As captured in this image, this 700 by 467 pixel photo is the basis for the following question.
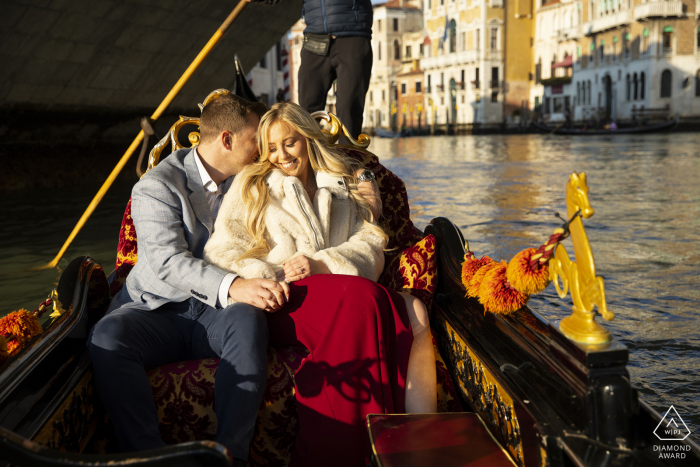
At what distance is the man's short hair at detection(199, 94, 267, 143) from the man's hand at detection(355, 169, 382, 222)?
1.36 ft

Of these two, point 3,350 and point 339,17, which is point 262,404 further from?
point 339,17

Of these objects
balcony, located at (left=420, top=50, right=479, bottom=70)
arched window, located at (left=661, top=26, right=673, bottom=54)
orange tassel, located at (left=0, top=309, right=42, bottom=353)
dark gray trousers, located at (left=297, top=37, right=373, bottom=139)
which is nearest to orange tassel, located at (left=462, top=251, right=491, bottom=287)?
orange tassel, located at (left=0, top=309, right=42, bottom=353)

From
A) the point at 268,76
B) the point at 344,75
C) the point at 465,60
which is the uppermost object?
the point at 465,60

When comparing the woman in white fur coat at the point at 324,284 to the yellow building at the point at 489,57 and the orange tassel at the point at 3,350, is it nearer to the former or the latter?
the orange tassel at the point at 3,350

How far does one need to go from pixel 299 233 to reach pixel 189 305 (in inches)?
14.5

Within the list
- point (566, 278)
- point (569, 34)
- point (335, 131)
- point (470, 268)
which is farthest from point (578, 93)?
point (566, 278)

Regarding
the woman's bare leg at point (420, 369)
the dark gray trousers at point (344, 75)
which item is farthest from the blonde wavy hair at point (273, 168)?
the dark gray trousers at point (344, 75)

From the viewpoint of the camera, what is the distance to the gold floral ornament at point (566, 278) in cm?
113

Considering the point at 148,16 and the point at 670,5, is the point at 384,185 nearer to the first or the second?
the point at 148,16

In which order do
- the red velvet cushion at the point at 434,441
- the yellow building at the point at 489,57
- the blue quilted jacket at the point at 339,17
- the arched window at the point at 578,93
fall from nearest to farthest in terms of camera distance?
the red velvet cushion at the point at 434,441 < the blue quilted jacket at the point at 339,17 < the arched window at the point at 578,93 < the yellow building at the point at 489,57

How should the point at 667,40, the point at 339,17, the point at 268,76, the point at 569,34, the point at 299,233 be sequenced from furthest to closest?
1. the point at 569,34
2. the point at 667,40
3. the point at 268,76
4. the point at 339,17
5. the point at 299,233

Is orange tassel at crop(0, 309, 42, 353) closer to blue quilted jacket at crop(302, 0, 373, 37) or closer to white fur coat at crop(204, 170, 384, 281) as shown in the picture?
white fur coat at crop(204, 170, 384, 281)

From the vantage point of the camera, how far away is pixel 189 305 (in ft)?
6.01

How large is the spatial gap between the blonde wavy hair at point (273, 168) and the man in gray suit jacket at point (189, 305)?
8 centimetres
